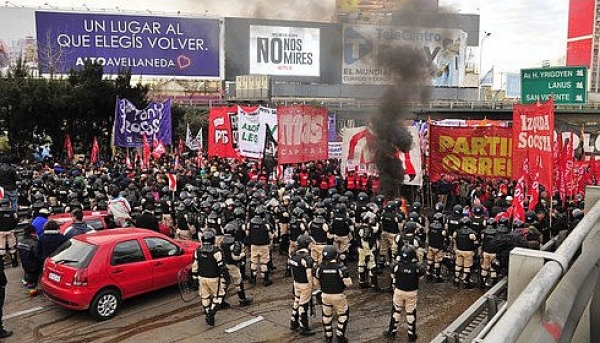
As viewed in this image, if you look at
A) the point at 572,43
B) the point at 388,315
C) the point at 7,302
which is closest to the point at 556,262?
the point at 388,315

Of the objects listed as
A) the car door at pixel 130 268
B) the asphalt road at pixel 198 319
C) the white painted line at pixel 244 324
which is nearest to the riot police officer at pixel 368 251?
the asphalt road at pixel 198 319

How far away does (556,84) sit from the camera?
1867 cm

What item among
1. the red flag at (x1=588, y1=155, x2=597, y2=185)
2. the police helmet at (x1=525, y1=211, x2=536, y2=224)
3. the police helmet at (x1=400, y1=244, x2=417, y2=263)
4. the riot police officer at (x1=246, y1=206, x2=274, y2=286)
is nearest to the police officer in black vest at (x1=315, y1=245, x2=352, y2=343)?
the police helmet at (x1=400, y1=244, x2=417, y2=263)

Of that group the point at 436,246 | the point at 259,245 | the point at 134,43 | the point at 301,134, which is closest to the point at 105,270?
the point at 259,245

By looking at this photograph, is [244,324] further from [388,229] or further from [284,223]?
[284,223]

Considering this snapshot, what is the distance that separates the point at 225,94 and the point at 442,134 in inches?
1621

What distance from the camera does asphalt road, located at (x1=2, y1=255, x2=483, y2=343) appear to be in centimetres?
811

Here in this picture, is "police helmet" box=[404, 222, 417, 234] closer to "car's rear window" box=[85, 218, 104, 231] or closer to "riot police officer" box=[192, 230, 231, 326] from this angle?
"riot police officer" box=[192, 230, 231, 326]

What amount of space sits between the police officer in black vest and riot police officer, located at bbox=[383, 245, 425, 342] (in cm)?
77

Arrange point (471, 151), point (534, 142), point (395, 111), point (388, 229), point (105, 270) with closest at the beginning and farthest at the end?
point (105, 270), point (534, 142), point (388, 229), point (471, 151), point (395, 111)

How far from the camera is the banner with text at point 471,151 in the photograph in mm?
14438

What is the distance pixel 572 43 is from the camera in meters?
71.7

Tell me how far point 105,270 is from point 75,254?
558 mm

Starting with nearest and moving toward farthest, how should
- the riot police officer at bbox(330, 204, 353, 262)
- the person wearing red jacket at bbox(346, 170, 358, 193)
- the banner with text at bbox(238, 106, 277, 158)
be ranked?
1. the riot police officer at bbox(330, 204, 353, 262)
2. the banner with text at bbox(238, 106, 277, 158)
3. the person wearing red jacket at bbox(346, 170, 358, 193)
